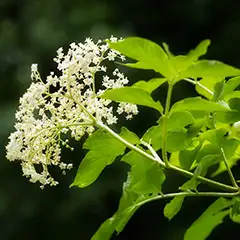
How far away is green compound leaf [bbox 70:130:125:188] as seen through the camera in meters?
0.92

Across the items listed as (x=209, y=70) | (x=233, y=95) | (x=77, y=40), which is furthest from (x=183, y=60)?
(x=77, y=40)

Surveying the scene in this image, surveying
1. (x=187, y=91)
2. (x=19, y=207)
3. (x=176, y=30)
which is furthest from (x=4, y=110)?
(x=176, y=30)

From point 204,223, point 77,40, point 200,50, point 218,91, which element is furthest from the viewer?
point 77,40

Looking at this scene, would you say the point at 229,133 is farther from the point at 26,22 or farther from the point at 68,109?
the point at 26,22

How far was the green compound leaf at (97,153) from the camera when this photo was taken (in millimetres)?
918

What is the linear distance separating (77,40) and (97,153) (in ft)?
13.0

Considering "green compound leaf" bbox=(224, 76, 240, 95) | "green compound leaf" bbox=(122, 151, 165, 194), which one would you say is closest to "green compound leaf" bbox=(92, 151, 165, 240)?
"green compound leaf" bbox=(122, 151, 165, 194)

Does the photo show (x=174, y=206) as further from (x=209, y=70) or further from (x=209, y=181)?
(x=209, y=70)

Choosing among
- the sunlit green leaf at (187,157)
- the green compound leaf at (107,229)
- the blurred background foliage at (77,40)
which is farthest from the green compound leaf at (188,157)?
the blurred background foliage at (77,40)

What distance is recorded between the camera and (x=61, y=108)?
919 millimetres

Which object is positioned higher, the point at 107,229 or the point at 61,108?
the point at 61,108

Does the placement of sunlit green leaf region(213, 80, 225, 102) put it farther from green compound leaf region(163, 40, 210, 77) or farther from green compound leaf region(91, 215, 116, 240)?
green compound leaf region(91, 215, 116, 240)

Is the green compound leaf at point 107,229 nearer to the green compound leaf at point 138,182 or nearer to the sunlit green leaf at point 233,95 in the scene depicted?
the green compound leaf at point 138,182

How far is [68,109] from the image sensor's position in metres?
0.92
